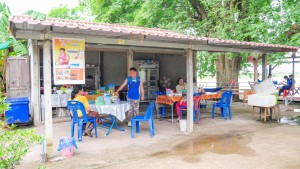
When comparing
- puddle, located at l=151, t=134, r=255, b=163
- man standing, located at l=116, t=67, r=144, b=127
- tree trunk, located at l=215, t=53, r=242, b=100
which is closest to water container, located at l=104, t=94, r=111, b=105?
man standing, located at l=116, t=67, r=144, b=127

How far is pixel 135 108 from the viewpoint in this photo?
23.5 ft

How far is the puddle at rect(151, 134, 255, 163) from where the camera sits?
16.8 ft

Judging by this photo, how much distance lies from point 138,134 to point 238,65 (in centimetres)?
869

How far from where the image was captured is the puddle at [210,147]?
16.8ft

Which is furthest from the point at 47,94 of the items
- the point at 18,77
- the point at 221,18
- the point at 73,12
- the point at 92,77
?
the point at 73,12

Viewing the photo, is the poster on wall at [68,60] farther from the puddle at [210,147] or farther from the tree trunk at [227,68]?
the tree trunk at [227,68]

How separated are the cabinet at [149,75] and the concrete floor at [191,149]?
5.99 m

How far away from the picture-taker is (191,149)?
17.9 feet

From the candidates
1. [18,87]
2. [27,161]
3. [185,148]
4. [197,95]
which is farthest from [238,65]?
[27,161]

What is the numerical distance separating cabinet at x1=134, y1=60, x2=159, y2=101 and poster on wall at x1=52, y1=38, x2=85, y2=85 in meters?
8.07

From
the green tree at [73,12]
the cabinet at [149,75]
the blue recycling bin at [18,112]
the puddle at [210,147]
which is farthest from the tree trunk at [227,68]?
the green tree at [73,12]

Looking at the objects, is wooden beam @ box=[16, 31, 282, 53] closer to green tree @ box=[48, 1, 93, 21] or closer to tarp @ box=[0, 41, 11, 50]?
tarp @ box=[0, 41, 11, 50]

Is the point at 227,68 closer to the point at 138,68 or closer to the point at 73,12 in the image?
the point at 138,68

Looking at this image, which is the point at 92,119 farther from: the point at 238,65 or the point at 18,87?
the point at 238,65
